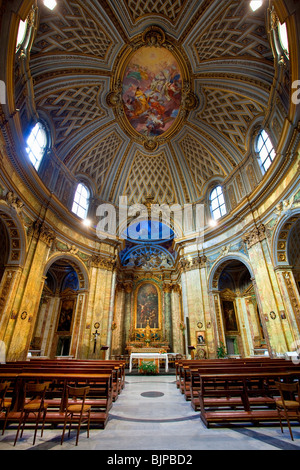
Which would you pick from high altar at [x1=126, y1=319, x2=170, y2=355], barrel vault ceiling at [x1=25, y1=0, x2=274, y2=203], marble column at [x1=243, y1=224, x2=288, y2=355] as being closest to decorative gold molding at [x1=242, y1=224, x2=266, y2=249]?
marble column at [x1=243, y1=224, x2=288, y2=355]

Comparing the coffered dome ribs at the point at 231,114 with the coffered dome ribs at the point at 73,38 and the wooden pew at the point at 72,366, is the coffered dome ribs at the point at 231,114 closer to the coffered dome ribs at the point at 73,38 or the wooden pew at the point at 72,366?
the coffered dome ribs at the point at 73,38

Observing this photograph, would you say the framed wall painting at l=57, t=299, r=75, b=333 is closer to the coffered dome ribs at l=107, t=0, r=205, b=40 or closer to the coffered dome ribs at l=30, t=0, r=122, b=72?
the coffered dome ribs at l=30, t=0, r=122, b=72

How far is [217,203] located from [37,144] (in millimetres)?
13843

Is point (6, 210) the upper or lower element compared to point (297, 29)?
lower

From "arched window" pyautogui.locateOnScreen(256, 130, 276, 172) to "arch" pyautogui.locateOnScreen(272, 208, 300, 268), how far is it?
12.7 ft

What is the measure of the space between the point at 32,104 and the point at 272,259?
50.1 feet

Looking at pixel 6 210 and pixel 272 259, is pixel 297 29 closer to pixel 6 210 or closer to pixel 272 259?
pixel 272 259

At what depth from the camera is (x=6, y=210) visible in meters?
10.2

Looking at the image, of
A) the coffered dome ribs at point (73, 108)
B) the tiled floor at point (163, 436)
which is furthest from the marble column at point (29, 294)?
the coffered dome ribs at point (73, 108)

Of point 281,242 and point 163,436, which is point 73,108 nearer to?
point 281,242

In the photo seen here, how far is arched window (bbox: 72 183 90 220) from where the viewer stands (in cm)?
1759

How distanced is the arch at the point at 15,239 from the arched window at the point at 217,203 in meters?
13.9

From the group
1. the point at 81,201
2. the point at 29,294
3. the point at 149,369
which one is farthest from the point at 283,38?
the point at 149,369
